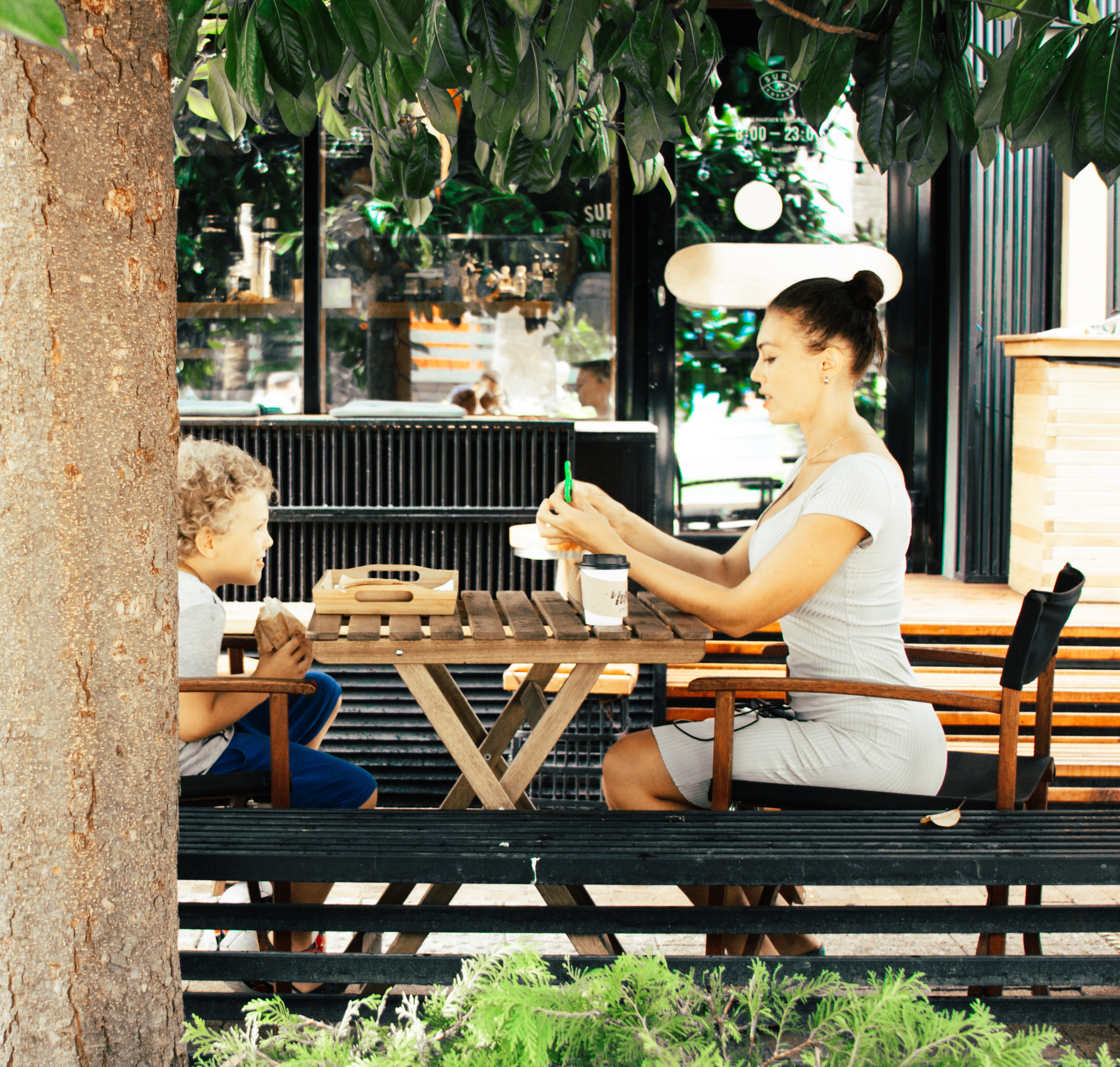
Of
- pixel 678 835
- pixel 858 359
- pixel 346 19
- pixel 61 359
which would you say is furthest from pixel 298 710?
pixel 346 19

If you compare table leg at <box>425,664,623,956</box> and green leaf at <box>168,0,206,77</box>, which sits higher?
green leaf at <box>168,0,206,77</box>

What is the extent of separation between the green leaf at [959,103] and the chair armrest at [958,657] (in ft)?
3.83

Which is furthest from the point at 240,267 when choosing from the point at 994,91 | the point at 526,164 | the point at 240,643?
the point at 994,91

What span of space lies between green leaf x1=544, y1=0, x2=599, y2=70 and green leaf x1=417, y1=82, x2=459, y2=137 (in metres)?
0.25

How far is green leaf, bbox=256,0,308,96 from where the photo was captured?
1.52m

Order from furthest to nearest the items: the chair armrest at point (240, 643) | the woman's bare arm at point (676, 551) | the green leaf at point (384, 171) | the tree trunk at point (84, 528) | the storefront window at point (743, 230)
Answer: the storefront window at point (743, 230) → the chair armrest at point (240, 643) → the woman's bare arm at point (676, 551) → the green leaf at point (384, 171) → the tree trunk at point (84, 528)

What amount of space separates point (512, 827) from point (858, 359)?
125 centimetres

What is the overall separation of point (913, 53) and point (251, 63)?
3.11 feet

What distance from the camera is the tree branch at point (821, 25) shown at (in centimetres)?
182

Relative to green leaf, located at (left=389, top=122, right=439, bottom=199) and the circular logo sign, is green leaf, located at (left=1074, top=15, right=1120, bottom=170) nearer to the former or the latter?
green leaf, located at (left=389, top=122, right=439, bottom=199)

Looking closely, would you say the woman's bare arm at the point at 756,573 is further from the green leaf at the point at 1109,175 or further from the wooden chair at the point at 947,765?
the green leaf at the point at 1109,175

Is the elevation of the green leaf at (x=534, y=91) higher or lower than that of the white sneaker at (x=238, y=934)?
higher

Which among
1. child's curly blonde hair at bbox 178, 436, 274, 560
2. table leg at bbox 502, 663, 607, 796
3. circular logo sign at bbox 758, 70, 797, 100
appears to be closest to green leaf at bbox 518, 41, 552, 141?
table leg at bbox 502, 663, 607, 796

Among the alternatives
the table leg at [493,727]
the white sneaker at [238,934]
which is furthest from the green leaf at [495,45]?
the white sneaker at [238,934]
